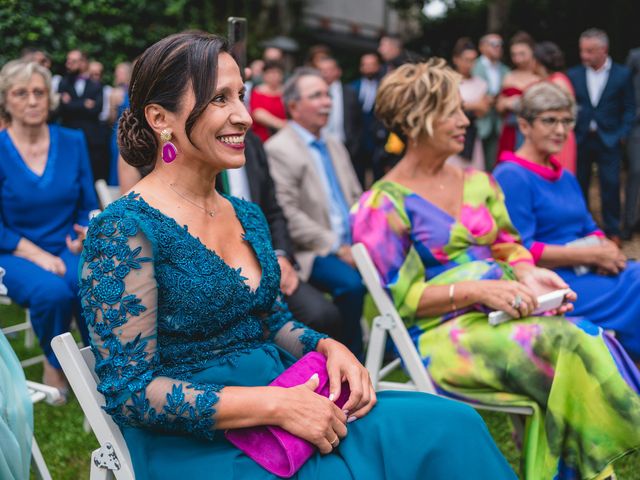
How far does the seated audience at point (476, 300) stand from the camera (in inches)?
110

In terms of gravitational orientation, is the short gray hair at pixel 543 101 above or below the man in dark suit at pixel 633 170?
above

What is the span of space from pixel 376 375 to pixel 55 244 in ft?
7.02

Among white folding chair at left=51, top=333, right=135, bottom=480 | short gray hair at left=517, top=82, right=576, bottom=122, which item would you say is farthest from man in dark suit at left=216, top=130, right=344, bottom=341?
white folding chair at left=51, top=333, right=135, bottom=480

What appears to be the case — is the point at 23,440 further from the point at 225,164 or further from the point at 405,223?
the point at 405,223

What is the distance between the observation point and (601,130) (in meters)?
8.48

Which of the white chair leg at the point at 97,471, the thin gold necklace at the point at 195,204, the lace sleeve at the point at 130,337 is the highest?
the thin gold necklace at the point at 195,204

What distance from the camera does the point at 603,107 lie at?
8398 mm

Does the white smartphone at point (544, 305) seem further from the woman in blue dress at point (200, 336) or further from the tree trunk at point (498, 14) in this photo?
the tree trunk at point (498, 14)

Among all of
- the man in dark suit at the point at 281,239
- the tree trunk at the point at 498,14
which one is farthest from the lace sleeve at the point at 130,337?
the tree trunk at the point at 498,14

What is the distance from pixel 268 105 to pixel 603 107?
12.3 ft

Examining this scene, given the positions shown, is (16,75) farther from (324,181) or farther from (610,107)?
(610,107)

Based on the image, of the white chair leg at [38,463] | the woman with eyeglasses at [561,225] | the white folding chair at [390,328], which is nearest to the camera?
the white chair leg at [38,463]

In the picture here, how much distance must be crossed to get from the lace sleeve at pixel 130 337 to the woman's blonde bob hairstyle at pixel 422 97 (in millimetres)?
1860

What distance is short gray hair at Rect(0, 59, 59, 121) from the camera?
14.1 ft
